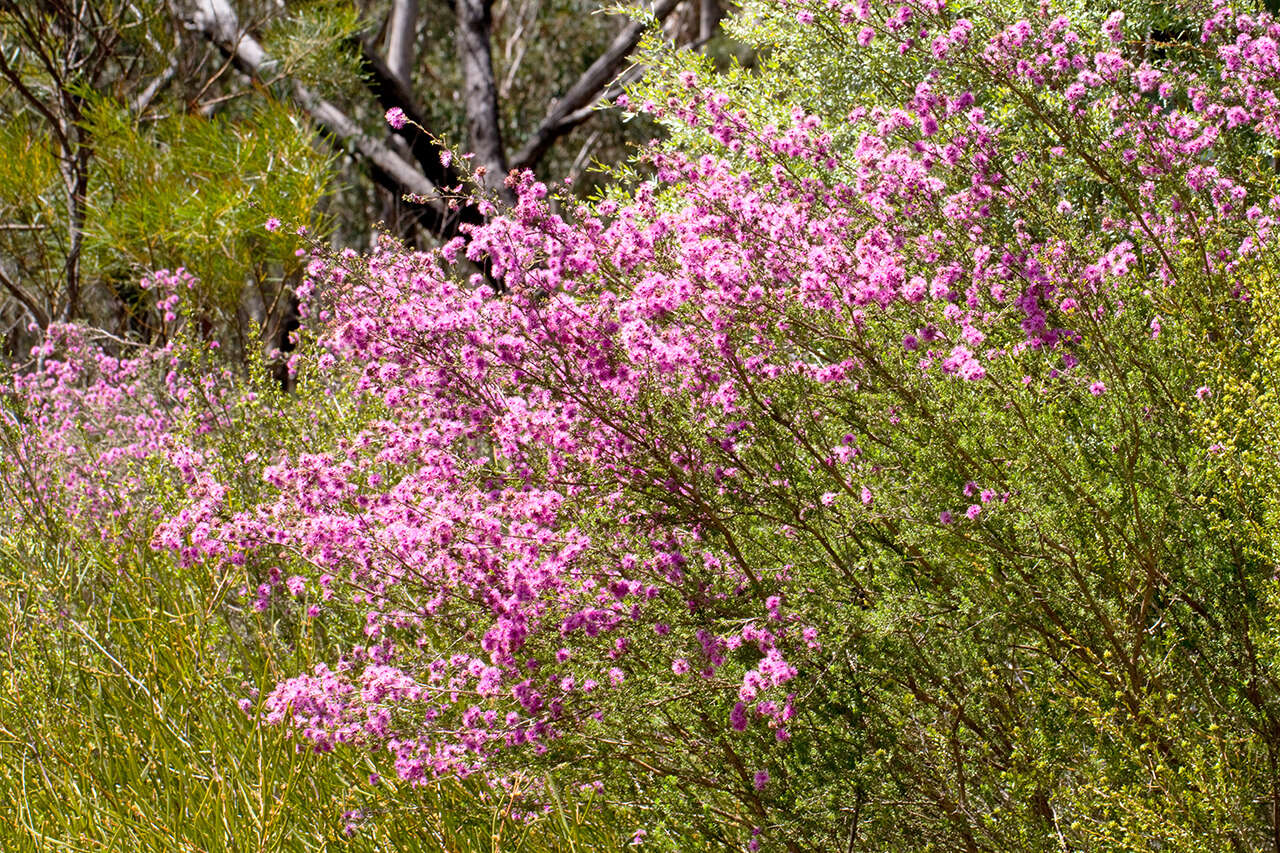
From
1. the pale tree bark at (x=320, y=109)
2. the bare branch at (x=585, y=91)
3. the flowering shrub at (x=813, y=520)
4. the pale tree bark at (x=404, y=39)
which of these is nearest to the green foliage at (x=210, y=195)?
the pale tree bark at (x=320, y=109)

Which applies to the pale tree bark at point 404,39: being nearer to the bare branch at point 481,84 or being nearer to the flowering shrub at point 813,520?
the bare branch at point 481,84

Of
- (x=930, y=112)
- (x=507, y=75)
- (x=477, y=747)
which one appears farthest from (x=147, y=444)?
(x=507, y=75)

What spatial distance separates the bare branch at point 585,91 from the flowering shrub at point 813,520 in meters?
10.4

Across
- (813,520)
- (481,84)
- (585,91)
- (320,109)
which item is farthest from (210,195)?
(585,91)

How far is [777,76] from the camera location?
5.98 m

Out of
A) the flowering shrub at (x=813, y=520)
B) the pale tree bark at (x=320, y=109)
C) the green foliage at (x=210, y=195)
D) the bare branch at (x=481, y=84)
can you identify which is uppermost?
the bare branch at (x=481, y=84)

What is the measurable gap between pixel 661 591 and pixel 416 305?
906mm

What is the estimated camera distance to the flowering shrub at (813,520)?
305 cm

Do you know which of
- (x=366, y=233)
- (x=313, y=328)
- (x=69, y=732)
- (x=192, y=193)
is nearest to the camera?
(x=69, y=732)

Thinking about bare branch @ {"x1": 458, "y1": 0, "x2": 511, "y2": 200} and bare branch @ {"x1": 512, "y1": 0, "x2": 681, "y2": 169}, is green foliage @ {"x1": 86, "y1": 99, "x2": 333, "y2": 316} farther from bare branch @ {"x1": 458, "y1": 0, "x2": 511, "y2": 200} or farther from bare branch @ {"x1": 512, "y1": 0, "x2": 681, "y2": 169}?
bare branch @ {"x1": 512, "y1": 0, "x2": 681, "y2": 169}

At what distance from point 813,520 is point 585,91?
439 inches

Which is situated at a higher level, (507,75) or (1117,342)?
(507,75)

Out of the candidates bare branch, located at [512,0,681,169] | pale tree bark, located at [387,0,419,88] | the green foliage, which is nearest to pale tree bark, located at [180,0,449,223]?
pale tree bark, located at [387,0,419,88]

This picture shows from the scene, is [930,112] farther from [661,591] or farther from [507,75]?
[507,75]
